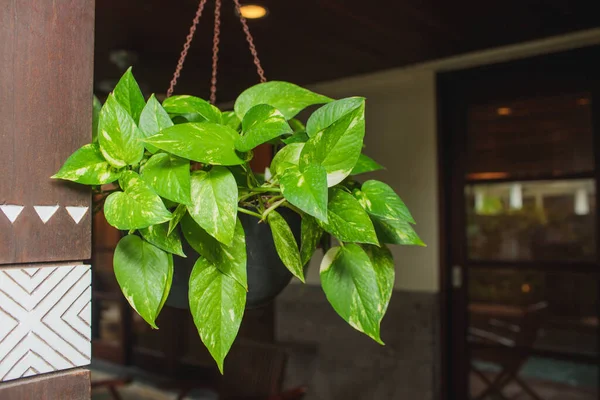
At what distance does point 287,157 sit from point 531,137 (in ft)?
8.41

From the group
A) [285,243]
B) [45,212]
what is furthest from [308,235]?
[45,212]

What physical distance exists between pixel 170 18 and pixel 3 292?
2085mm

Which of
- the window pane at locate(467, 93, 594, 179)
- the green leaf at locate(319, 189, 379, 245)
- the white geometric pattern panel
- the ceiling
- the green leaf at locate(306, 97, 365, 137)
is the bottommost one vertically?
the white geometric pattern panel

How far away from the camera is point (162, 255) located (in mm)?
772

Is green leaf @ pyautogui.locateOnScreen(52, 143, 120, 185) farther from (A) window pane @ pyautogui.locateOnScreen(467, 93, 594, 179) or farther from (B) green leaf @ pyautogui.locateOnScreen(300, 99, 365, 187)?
(A) window pane @ pyautogui.locateOnScreen(467, 93, 594, 179)

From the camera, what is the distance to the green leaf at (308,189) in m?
0.71

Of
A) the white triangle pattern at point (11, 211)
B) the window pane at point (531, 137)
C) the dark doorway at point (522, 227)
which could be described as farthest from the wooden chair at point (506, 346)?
the white triangle pattern at point (11, 211)

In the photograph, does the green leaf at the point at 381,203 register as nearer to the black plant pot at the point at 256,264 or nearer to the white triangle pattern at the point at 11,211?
the black plant pot at the point at 256,264

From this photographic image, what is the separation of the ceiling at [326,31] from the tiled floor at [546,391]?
5.72 ft

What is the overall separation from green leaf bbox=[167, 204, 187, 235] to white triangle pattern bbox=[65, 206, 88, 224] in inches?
4.5

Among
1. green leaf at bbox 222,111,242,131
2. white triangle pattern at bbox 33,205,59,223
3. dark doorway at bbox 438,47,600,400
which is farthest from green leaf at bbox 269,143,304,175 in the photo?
dark doorway at bbox 438,47,600,400

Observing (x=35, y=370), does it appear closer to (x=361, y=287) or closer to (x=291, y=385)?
(x=361, y=287)

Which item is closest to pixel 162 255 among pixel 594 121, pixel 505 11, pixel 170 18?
pixel 170 18

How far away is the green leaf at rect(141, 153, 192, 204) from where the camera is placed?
0.72 metres
